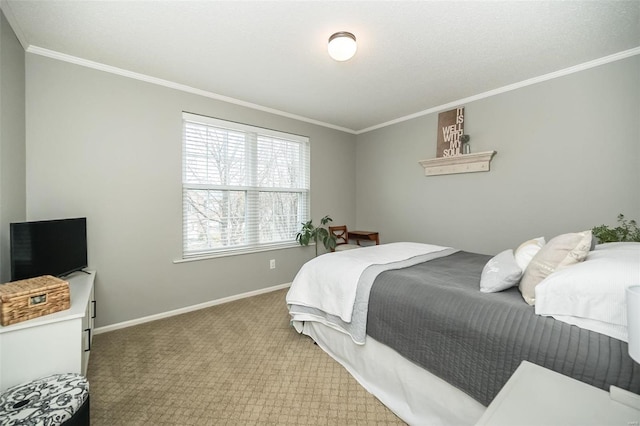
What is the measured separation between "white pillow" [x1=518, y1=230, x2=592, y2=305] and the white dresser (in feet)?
7.69

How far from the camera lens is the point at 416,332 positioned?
5.08 feet

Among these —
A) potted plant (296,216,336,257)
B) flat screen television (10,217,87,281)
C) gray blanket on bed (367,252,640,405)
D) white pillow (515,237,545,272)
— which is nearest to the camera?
gray blanket on bed (367,252,640,405)

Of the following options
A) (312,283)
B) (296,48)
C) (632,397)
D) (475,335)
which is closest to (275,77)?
(296,48)

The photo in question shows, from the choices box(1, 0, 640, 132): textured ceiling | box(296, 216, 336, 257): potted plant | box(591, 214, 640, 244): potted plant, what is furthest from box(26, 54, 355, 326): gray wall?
box(591, 214, 640, 244): potted plant

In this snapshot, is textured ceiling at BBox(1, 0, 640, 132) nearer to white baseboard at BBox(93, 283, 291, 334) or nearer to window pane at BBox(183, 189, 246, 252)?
window pane at BBox(183, 189, 246, 252)

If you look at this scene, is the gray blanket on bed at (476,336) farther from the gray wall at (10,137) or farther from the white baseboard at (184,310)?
the gray wall at (10,137)

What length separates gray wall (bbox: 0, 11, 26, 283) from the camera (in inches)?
73.0

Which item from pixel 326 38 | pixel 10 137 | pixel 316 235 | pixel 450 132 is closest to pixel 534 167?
pixel 450 132

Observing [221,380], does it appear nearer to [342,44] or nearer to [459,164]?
[342,44]

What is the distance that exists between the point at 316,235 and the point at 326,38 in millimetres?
2709

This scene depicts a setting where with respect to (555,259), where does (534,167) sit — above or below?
above

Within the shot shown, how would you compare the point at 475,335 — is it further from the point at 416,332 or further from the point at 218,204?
the point at 218,204

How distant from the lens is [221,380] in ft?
6.30

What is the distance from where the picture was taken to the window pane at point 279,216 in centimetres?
379
